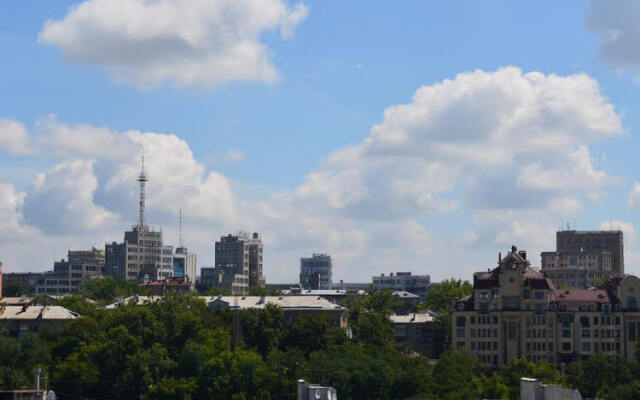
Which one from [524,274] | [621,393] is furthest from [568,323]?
[621,393]

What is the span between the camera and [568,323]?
7195 inches

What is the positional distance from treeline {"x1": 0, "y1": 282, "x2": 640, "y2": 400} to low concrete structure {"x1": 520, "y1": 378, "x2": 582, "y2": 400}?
74.7 metres

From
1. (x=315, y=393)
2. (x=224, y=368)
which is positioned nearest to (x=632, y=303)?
(x=224, y=368)

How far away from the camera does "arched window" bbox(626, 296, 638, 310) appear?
180 meters

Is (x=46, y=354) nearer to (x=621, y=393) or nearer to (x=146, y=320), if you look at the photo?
(x=146, y=320)

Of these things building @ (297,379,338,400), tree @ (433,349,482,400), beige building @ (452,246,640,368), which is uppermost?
beige building @ (452,246,640,368)

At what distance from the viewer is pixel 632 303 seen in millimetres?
180625

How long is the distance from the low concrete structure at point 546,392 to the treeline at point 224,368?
7468 centimetres

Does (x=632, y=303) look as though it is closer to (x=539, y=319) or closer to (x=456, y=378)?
(x=539, y=319)

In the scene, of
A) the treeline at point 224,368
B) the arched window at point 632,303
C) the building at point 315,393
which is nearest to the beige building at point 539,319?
the arched window at point 632,303

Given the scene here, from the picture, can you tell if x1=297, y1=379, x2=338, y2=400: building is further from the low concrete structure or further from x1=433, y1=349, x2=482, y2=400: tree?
x1=433, y1=349, x2=482, y2=400: tree

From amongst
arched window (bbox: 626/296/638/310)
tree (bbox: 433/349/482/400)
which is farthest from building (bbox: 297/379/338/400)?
arched window (bbox: 626/296/638/310)

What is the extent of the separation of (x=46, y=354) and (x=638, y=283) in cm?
8932

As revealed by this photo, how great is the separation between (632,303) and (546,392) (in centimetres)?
12081
